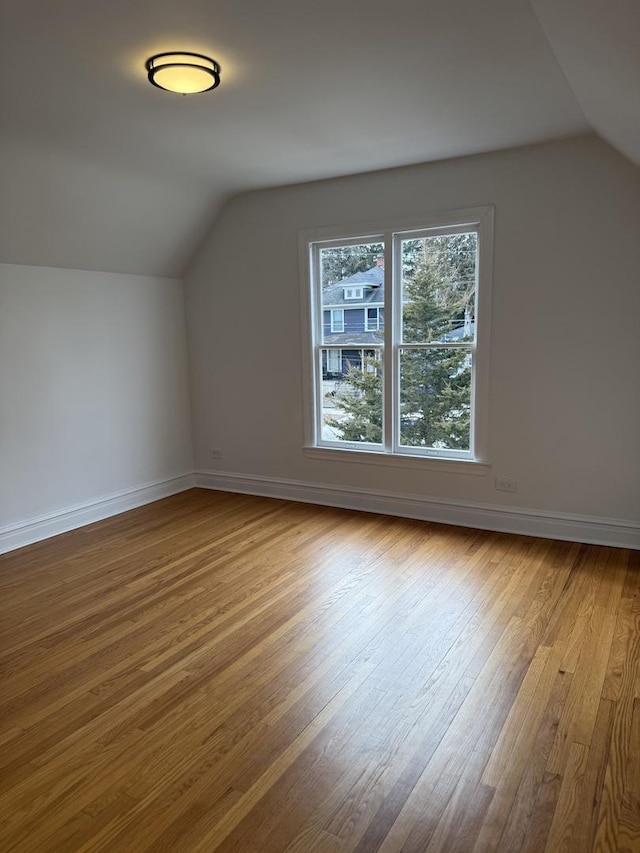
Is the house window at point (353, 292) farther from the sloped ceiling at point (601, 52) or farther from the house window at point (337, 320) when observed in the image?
the sloped ceiling at point (601, 52)

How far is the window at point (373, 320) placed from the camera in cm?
467

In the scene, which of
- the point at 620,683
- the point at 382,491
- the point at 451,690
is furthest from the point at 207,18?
the point at 382,491

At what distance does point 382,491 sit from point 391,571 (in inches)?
48.0

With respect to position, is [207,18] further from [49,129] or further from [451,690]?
[451,690]

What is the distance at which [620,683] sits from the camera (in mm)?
2439

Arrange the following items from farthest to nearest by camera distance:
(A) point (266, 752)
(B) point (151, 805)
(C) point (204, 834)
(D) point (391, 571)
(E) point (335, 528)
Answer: (E) point (335, 528) → (D) point (391, 571) → (A) point (266, 752) → (B) point (151, 805) → (C) point (204, 834)

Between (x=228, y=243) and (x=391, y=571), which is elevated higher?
(x=228, y=243)

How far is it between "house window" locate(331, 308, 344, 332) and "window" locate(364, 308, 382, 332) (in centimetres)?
24

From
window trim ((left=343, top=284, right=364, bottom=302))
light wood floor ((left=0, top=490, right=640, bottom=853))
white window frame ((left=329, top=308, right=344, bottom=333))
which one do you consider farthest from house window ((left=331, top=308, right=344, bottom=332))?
light wood floor ((left=0, top=490, right=640, bottom=853))

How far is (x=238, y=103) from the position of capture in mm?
3020

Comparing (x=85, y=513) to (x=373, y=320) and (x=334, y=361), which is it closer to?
(x=334, y=361)

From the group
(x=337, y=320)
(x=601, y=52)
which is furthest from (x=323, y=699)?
(x=337, y=320)

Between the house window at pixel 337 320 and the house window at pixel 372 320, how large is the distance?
24 centimetres

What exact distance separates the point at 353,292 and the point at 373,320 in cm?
30
